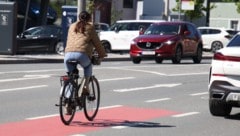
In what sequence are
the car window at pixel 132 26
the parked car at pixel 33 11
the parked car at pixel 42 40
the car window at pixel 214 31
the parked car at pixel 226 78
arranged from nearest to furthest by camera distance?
the parked car at pixel 226 78, the parked car at pixel 42 40, the car window at pixel 132 26, the car window at pixel 214 31, the parked car at pixel 33 11

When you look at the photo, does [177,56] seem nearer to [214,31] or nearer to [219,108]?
[214,31]

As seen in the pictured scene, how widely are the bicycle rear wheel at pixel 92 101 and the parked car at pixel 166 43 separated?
52.5 ft

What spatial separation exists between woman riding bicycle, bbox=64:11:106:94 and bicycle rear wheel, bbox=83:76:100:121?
22 cm

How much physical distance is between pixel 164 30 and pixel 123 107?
598 inches

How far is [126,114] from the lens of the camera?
12953mm

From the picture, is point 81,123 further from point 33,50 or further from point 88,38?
point 33,50

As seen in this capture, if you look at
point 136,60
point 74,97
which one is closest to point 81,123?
point 74,97

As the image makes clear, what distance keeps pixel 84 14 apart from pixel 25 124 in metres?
1.96

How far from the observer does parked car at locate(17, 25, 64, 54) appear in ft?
105

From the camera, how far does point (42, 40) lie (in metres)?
32.9

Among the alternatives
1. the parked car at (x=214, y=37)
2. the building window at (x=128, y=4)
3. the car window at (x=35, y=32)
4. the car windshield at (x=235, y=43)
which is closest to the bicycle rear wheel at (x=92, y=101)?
the car windshield at (x=235, y=43)

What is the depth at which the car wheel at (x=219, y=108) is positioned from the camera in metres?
12.6

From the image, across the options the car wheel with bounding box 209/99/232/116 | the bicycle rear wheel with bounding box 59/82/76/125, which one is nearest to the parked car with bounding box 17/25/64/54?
the car wheel with bounding box 209/99/232/116

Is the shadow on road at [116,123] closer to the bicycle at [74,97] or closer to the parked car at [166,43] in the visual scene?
the bicycle at [74,97]
